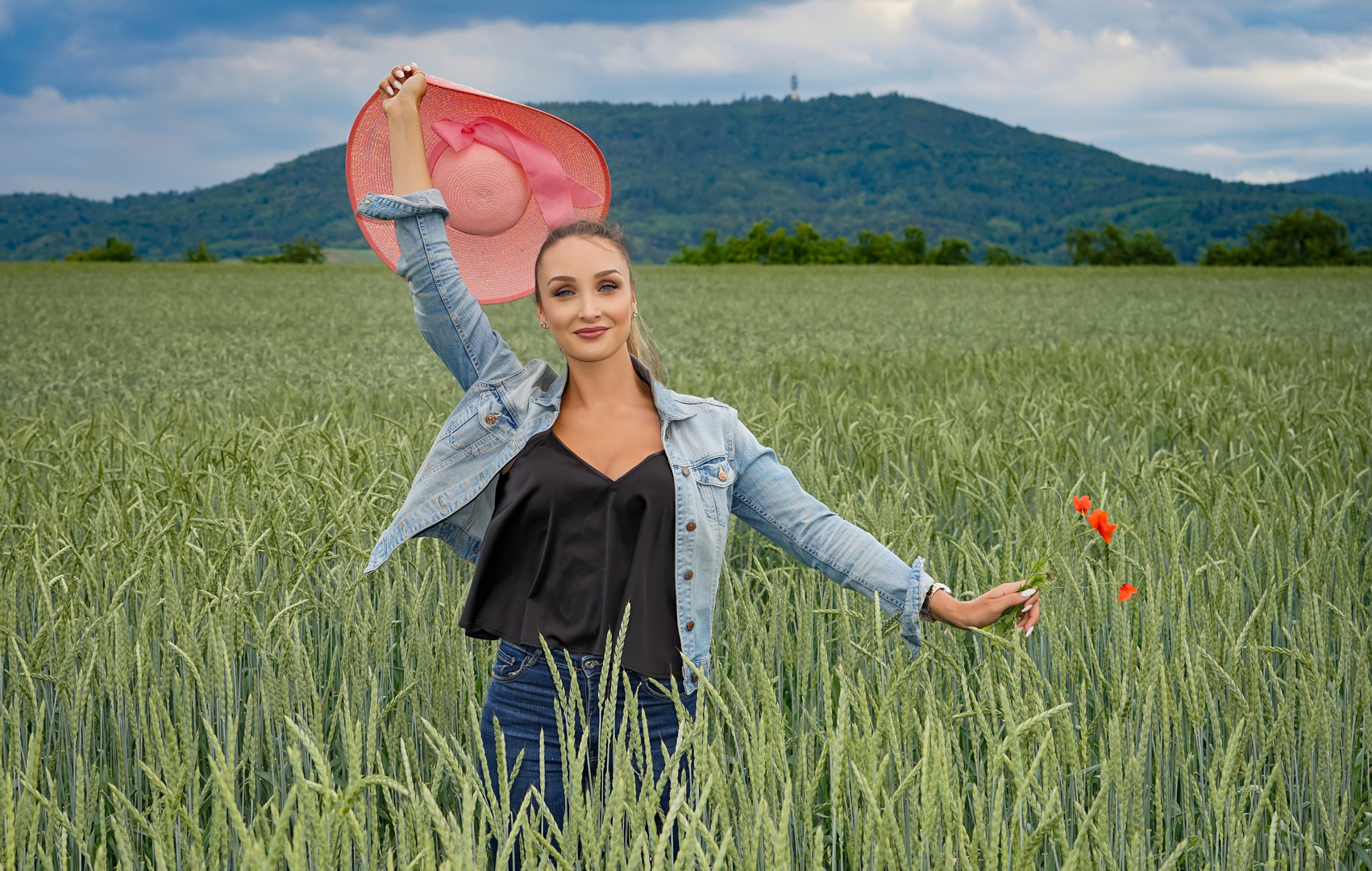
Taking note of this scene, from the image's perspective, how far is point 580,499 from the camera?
1787mm

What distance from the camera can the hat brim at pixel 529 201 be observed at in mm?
1992

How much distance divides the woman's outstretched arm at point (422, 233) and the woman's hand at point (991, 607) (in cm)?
93

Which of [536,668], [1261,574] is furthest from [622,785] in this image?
[1261,574]

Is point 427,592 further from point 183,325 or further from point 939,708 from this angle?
point 183,325

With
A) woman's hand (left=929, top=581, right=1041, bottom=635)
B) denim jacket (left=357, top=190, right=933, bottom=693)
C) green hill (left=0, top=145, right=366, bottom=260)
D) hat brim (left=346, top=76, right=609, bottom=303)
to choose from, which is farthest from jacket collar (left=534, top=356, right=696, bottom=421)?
green hill (left=0, top=145, right=366, bottom=260)

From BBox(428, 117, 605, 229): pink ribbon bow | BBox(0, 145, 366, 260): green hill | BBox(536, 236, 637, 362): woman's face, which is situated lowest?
BBox(536, 236, 637, 362): woman's face

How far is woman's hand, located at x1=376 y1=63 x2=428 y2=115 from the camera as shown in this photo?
1.88 metres

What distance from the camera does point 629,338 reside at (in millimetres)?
2033

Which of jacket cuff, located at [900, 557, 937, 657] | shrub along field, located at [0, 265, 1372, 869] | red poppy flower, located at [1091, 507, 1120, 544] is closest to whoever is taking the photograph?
shrub along field, located at [0, 265, 1372, 869]

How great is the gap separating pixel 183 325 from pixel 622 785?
54.6 ft

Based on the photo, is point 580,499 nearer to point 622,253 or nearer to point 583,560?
point 583,560

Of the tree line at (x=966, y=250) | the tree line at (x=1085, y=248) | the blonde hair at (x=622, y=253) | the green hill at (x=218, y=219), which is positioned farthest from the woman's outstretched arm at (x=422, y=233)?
the green hill at (x=218, y=219)

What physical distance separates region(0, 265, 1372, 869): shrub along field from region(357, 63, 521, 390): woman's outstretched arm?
1.92ft

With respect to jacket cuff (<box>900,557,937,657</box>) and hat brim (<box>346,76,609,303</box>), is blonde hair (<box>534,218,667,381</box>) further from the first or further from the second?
jacket cuff (<box>900,557,937,657</box>)
